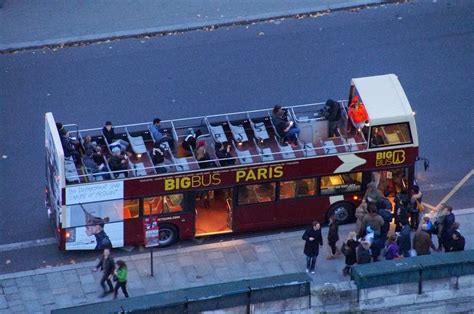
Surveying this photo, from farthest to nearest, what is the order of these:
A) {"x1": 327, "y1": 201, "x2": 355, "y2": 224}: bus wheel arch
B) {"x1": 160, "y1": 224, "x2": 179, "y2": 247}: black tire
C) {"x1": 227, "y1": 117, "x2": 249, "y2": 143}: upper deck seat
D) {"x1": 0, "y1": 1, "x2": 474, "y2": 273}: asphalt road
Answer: {"x1": 0, "y1": 1, "x2": 474, "y2": 273}: asphalt road < {"x1": 327, "y1": 201, "x2": 355, "y2": 224}: bus wheel arch < {"x1": 227, "y1": 117, "x2": 249, "y2": 143}: upper deck seat < {"x1": 160, "y1": 224, "x2": 179, "y2": 247}: black tire

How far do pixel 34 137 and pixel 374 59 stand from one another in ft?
36.1

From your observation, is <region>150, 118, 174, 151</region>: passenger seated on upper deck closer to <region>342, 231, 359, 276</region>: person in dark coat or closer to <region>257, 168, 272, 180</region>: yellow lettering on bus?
<region>257, 168, 272, 180</region>: yellow lettering on bus

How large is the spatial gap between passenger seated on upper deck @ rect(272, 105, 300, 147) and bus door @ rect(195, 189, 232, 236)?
2.23m

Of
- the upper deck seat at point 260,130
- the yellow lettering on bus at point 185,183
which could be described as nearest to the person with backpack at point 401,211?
the upper deck seat at point 260,130

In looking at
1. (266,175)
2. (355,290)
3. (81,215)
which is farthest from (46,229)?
(355,290)

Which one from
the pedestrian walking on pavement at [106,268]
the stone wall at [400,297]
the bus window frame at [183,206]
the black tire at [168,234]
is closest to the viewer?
the stone wall at [400,297]

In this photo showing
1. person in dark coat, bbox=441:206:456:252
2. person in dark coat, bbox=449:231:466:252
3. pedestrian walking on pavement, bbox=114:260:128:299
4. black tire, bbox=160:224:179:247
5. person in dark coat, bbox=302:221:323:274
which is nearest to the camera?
pedestrian walking on pavement, bbox=114:260:128:299

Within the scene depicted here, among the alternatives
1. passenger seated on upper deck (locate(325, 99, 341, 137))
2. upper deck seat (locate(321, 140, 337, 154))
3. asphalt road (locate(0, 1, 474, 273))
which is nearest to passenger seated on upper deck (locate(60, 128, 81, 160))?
asphalt road (locate(0, 1, 474, 273))

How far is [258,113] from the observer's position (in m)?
46.6

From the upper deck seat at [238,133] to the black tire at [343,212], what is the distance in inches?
113

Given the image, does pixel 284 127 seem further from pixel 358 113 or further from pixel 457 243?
pixel 457 243

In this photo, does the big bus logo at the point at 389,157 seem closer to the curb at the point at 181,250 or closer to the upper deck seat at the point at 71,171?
the curb at the point at 181,250

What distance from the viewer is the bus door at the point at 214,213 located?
41.5 meters

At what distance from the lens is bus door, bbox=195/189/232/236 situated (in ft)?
136
